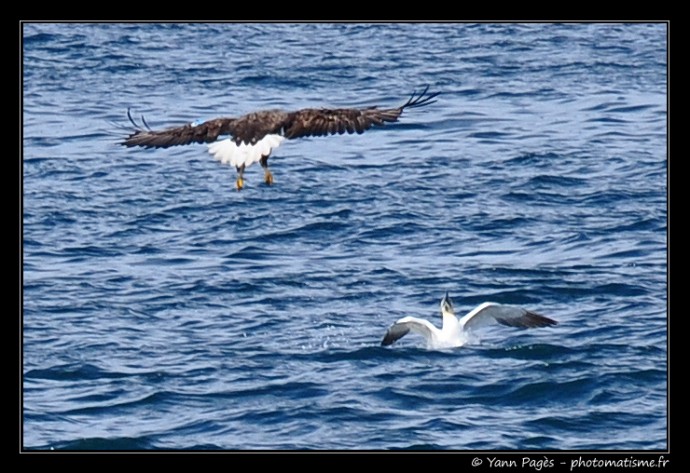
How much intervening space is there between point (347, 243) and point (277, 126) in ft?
14.1

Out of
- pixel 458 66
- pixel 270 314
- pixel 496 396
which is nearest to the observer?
pixel 496 396

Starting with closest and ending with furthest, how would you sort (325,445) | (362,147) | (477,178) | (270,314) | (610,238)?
1. (325,445)
2. (270,314)
3. (610,238)
4. (477,178)
5. (362,147)

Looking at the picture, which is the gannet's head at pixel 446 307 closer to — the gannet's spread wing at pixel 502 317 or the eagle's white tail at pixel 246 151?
the gannet's spread wing at pixel 502 317

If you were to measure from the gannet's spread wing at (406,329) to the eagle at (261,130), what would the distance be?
2151 mm

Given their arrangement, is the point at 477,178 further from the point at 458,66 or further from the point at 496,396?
the point at 496,396

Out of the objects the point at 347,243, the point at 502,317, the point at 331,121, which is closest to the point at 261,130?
the point at 331,121

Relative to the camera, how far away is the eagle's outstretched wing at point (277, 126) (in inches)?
572

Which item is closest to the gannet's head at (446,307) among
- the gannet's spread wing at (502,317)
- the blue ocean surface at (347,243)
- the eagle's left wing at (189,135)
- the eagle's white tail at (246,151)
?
the gannet's spread wing at (502,317)

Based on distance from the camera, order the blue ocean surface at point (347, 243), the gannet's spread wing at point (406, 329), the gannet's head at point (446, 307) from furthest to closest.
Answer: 1. the gannet's head at point (446, 307)
2. the gannet's spread wing at point (406, 329)
3. the blue ocean surface at point (347, 243)

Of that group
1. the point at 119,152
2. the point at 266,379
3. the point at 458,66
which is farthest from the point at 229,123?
the point at 458,66

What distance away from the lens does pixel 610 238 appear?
1892cm

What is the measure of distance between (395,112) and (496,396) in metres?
2.94

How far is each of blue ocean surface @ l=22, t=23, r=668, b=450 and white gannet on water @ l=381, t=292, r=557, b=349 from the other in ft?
0.76

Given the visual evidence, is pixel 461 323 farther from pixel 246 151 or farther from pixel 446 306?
pixel 246 151
